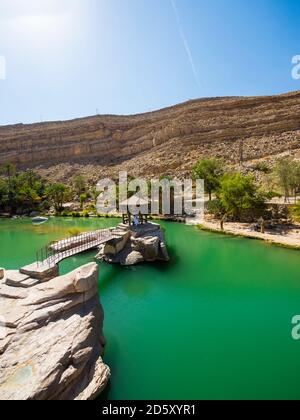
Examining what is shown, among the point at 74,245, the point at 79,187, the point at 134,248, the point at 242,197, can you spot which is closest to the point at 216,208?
the point at 242,197

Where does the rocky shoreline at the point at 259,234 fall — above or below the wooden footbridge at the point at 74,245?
below

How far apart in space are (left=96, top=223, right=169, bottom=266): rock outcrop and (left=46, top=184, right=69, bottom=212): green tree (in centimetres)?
2418

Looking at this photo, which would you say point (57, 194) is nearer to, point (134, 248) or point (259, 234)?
point (134, 248)

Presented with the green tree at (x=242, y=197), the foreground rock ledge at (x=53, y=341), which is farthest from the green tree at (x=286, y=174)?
the foreground rock ledge at (x=53, y=341)

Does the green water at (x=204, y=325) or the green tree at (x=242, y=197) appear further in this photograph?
the green tree at (x=242, y=197)

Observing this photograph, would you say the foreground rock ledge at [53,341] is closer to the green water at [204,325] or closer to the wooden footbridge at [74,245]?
the green water at [204,325]

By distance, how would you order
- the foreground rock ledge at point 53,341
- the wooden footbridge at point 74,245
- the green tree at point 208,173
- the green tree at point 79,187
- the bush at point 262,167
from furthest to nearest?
the green tree at point 79,187
the bush at point 262,167
the green tree at point 208,173
the wooden footbridge at point 74,245
the foreground rock ledge at point 53,341

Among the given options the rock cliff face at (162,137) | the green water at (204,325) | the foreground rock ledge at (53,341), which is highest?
the rock cliff face at (162,137)

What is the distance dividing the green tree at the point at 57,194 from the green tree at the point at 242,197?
2388 centimetres

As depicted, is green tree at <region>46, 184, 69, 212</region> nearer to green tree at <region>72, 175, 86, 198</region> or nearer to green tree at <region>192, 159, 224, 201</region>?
green tree at <region>72, 175, 86, 198</region>

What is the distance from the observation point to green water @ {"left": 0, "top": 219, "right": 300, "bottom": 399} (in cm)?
648

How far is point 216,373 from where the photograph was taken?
6.79m

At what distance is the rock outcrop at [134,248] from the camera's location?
15357mm

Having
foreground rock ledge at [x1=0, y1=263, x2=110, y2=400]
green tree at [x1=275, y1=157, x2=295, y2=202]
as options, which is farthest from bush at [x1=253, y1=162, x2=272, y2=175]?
foreground rock ledge at [x1=0, y1=263, x2=110, y2=400]
